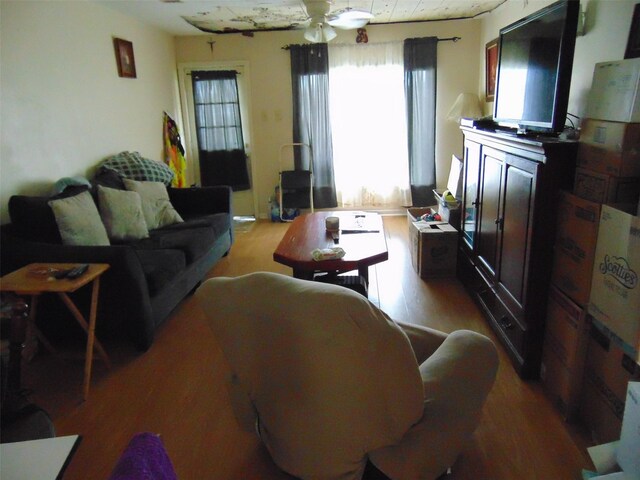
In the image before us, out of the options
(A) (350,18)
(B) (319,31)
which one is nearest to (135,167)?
(B) (319,31)

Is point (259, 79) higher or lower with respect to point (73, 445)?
higher

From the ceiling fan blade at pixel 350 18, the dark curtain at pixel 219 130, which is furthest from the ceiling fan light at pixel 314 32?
the dark curtain at pixel 219 130

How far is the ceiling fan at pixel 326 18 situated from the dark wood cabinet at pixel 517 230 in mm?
1500

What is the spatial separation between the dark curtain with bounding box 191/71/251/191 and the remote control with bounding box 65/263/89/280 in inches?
134

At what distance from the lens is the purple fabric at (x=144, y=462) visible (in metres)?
0.72

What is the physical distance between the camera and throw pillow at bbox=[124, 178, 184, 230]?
11.3 feet

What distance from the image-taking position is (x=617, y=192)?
155 cm

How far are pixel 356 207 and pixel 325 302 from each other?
4.48 meters

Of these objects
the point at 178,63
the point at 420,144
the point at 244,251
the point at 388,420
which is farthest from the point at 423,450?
the point at 178,63

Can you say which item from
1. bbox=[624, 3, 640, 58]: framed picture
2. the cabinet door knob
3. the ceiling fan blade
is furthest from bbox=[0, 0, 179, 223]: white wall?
bbox=[624, 3, 640, 58]: framed picture

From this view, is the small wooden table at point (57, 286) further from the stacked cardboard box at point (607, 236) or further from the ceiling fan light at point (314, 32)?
the ceiling fan light at point (314, 32)

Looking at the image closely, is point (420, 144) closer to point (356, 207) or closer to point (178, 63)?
point (356, 207)

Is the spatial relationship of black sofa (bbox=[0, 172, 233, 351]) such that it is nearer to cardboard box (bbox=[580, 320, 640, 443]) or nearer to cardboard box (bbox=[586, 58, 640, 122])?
cardboard box (bbox=[580, 320, 640, 443])

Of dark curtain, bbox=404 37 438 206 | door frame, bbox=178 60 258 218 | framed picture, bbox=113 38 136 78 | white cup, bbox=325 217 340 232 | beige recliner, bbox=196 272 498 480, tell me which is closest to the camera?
beige recliner, bbox=196 272 498 480
